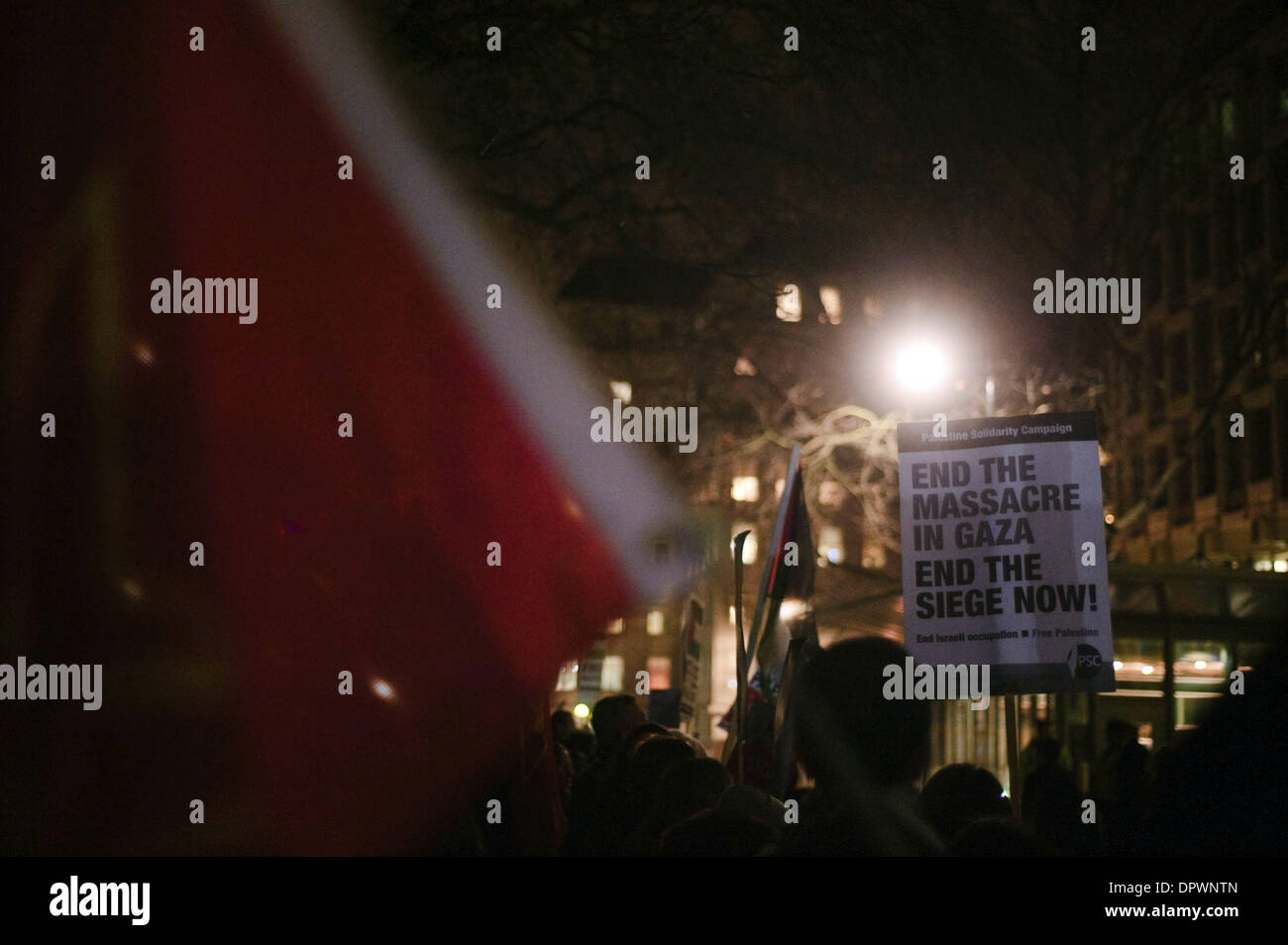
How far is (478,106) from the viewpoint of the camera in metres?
8.70

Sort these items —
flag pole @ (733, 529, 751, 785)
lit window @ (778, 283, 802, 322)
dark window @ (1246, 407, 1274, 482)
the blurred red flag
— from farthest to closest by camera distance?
dark window @ (1246, 407, 1274, 482) < lit window @ (778, 283, 802, 322) < flag pole @ (733, 529, 751, 785) < the blurred red flag

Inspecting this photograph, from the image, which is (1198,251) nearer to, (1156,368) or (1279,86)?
(1156,368)

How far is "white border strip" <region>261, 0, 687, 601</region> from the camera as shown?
16.3 feet

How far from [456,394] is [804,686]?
95.4 inches

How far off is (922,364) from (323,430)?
41.0 feet

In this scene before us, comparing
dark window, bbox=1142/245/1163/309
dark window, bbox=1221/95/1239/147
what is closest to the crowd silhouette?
dark window, bbox=1221/95/1239/147

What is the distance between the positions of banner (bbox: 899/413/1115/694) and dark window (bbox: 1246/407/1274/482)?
1674 inches
